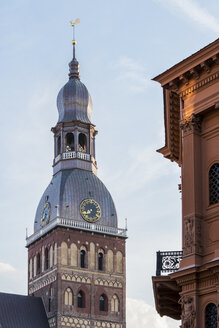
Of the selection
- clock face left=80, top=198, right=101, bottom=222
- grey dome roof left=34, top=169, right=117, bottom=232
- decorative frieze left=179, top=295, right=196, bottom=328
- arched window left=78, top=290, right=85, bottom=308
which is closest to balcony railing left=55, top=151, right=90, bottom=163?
grey dome roof left=34, top=169, right=117, bottom=232

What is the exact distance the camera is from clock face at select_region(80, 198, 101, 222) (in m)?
96.8

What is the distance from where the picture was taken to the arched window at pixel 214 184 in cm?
2916

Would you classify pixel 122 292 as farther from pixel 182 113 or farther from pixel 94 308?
pixel 182 113

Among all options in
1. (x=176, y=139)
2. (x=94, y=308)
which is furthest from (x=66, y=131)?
(x=176, y=139)

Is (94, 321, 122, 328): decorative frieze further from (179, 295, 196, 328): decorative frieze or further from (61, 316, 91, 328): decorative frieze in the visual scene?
(179, 295, 196, 328): decorative frieze

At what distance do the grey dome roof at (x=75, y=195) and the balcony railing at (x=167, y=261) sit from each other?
6555cm

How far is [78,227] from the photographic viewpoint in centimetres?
9588

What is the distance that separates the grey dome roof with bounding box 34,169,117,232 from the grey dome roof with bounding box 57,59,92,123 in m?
6.82

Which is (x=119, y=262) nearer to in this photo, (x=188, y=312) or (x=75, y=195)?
(x=75, y=195)

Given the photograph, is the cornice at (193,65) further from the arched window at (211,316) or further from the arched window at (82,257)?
the arched window at (82,257)

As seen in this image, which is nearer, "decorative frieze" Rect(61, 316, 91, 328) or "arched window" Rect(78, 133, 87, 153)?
"decorative frieze" Rect(61, 316, 91, 328)

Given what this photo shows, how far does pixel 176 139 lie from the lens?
111 feet

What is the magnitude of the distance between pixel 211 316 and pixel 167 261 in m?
2.98

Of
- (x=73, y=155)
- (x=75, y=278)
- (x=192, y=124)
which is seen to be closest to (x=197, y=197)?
(x=192, y=124)
